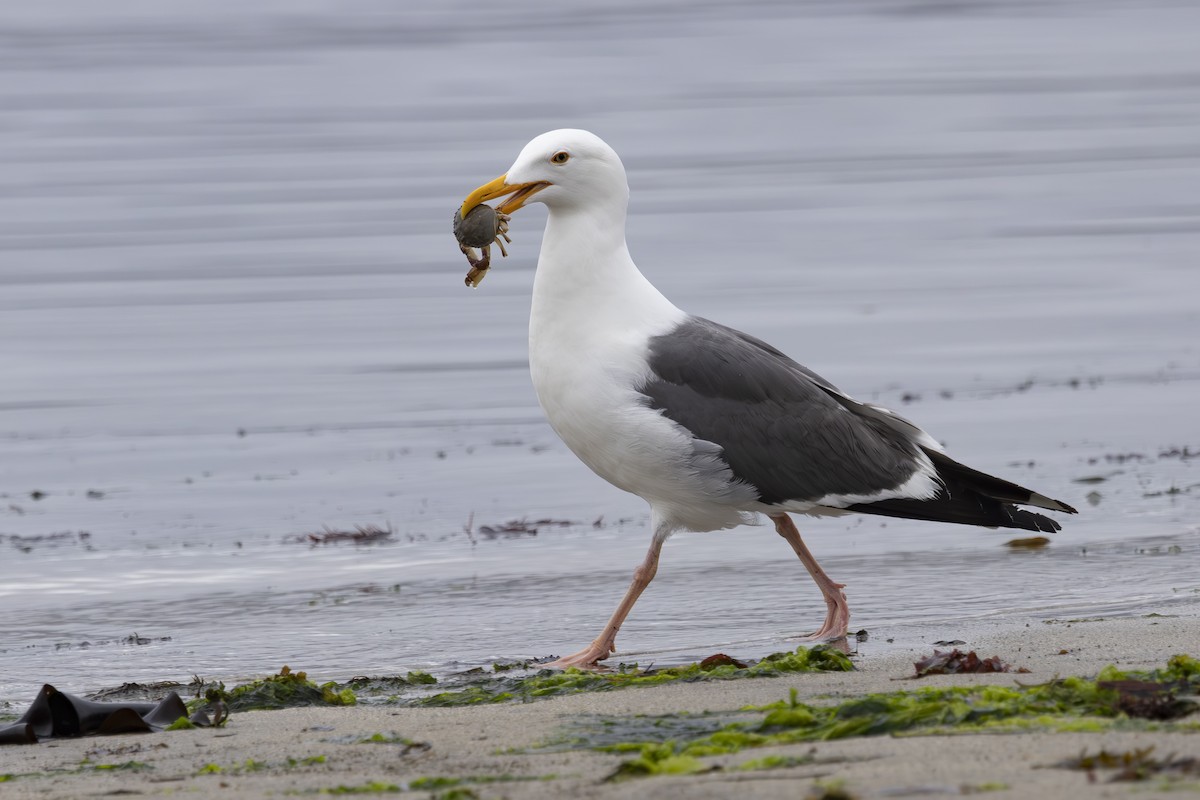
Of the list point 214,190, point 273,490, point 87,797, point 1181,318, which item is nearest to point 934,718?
point 87,797

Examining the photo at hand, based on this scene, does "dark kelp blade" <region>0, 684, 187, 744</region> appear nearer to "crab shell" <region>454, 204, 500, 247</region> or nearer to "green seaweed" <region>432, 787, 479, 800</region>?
"green seaweed" <region>432, 787, 479, 800</region>

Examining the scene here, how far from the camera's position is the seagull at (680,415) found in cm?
695

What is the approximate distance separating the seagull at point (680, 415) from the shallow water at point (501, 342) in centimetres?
47

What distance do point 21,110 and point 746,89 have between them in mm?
11383

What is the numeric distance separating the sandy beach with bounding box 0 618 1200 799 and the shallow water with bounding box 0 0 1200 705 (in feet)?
4.02

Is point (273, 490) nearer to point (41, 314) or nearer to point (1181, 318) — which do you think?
point (41, 314)

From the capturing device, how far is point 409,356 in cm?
1398

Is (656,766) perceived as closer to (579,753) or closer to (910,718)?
(579,753)

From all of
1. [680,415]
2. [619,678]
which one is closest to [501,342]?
[680,415]

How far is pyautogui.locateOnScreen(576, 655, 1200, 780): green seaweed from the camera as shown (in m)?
4.37

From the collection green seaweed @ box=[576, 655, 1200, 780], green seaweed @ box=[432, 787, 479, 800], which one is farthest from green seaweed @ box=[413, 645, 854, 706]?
green seaweed @ box=[432, 787, 479, 800]

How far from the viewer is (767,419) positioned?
7.19m

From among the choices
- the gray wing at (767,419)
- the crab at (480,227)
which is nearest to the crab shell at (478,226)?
the crab at (480,227)

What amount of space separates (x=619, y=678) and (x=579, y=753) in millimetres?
1426
